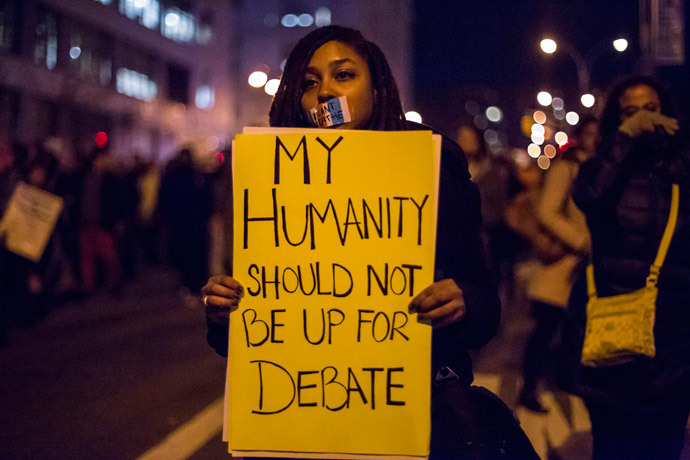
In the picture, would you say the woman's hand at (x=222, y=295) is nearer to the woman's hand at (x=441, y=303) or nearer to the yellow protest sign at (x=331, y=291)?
the yellow protest sign at (x=331, y=291)

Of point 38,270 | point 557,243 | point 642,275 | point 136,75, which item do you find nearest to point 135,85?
point 136,75

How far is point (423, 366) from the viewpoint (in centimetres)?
201

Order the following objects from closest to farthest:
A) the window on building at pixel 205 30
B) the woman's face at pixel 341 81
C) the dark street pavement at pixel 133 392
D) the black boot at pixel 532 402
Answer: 1. the woman's face at pixel 341 81
2. the dark street pavement at pixel 133 392
3. the black boot at pixel 532 402
4. the window on building at pixel 205 30

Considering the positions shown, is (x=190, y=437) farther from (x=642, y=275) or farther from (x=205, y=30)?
(x=205, y=30)

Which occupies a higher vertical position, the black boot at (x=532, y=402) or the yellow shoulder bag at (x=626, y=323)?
the yellow shoulder bag at (x=626, y=323)

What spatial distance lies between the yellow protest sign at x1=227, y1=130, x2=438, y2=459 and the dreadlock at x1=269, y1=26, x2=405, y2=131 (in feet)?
0.67

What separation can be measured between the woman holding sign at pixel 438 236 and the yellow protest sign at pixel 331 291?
0.07 metres

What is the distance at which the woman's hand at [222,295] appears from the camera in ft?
6.68

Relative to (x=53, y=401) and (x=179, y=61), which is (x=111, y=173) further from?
(x=179, y=61)

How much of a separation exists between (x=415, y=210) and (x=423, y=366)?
0.39 metres

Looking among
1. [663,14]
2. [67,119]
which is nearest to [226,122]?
[67,119]

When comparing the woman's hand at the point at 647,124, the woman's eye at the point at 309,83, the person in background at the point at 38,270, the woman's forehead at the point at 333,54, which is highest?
the woman's forehead at the point at 333,54

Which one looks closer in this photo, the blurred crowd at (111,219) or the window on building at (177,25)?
the blurred crowd at (111,219)

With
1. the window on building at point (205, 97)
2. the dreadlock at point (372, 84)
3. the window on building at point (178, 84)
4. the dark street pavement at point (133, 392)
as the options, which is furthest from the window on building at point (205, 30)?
the dreadlock at point (372, 84)
